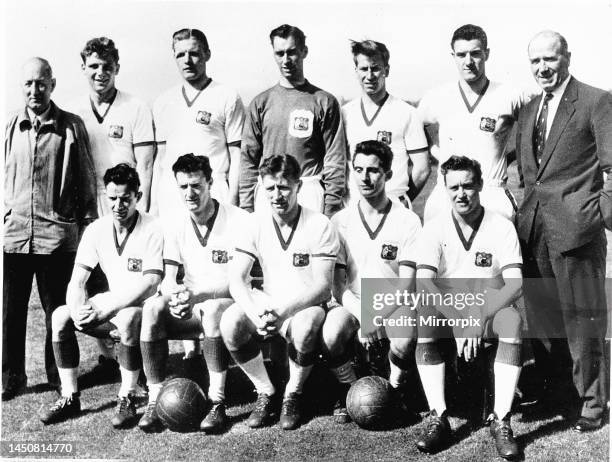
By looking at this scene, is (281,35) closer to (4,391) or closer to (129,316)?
(129,316)

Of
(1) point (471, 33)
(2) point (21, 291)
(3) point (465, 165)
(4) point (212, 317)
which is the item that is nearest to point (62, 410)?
(2) point (21, 291)

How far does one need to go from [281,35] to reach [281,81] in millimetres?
356

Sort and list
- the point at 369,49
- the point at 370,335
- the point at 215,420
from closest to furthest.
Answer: the point at 215,420
the point at 370,335
the point at 369,49

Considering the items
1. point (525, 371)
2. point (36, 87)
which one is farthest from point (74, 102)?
point (525, 371)

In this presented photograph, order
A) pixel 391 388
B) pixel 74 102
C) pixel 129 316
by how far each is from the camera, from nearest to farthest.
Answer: pixel 391 388, pixel 129 316, pixel 74 102

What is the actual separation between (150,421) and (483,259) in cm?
256

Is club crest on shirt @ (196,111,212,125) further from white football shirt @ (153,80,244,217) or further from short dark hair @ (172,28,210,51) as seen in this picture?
short dark hair @ (172,28,210,51)

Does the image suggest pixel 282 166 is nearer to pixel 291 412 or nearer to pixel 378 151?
pixel 378 151

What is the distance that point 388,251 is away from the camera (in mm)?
4953

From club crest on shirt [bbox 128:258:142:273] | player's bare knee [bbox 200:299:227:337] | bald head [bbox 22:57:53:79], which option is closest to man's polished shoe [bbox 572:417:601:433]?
player's bare knee [bbox 200:299:227:337]

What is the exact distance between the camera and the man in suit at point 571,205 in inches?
180

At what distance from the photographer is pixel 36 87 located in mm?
5336

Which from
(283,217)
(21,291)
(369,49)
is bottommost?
(21,291)

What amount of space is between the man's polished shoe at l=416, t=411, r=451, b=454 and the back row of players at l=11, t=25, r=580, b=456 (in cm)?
1
